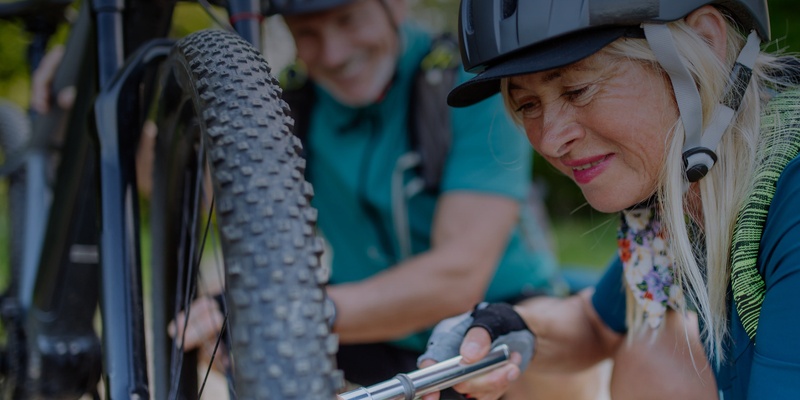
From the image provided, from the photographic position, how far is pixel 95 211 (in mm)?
1675

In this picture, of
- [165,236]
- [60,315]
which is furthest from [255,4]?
[60,315]

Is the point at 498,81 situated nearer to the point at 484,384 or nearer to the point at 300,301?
the point at 484,384

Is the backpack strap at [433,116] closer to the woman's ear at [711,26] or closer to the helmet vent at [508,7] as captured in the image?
the helmet vent at [508,7]

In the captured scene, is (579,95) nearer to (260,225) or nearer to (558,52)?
(558,52)

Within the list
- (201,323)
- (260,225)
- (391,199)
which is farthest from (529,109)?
(391,199)

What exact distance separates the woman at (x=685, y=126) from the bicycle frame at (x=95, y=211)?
0.54 metres

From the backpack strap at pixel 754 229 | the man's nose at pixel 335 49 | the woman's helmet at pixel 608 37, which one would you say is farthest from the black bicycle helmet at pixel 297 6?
the backpack strap at pixel 754 229

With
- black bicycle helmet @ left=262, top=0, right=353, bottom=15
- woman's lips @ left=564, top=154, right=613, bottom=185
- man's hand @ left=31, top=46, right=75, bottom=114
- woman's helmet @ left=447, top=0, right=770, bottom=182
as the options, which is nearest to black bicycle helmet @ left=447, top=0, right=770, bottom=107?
woman's helmet @ left=447, top=0, right=770, bottom=182

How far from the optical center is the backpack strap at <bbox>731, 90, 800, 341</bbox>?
1114 mm

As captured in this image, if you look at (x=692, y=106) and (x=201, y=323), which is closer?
(x=692, y=106)

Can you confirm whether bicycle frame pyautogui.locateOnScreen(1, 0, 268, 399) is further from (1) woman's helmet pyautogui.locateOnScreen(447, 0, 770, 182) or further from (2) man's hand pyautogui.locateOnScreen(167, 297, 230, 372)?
(1) woman's helmet pyautogui.locateOnScreen(447, 0, 770, 182)

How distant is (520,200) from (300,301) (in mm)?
1511

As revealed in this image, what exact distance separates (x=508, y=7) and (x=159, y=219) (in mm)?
717

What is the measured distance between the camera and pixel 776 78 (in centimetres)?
130
